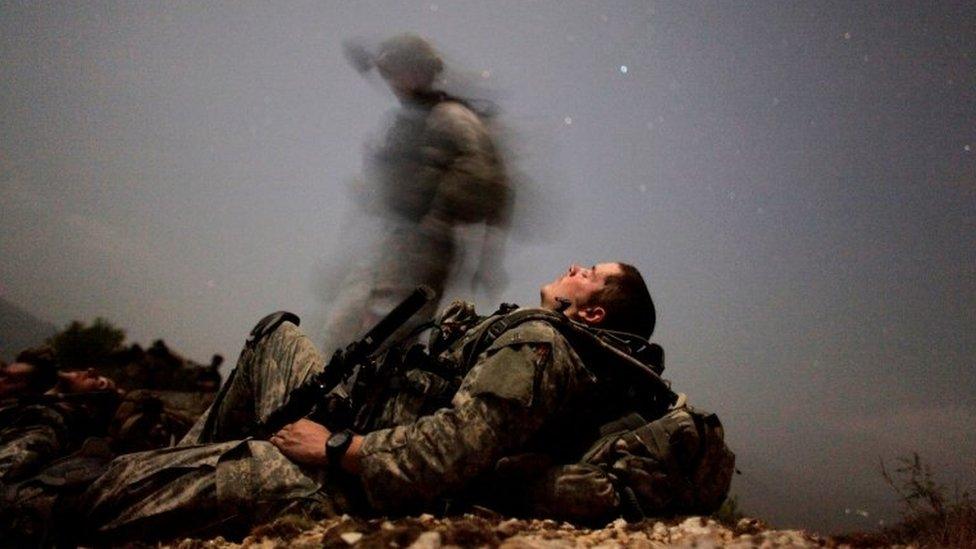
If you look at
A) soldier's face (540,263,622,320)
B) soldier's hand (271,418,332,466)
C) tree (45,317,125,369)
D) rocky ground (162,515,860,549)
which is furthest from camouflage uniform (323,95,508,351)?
tree (45,317,125,369)

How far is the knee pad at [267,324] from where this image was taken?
308 centimetres

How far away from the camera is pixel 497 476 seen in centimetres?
227

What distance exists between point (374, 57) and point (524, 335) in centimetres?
459

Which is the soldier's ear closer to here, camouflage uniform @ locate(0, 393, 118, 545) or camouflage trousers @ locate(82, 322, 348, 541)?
camouflage trousers @ locate(82, 322, 348, 541)

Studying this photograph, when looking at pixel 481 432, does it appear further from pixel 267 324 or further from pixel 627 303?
pixel 267 324

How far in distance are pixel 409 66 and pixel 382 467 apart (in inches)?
180

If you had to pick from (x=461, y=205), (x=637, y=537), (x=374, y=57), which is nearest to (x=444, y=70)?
(x=374, y=57)

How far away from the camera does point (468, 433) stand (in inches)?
83.5

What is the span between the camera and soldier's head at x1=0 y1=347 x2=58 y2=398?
425 centimetres

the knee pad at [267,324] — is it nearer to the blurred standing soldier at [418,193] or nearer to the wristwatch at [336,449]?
the wristwatch at [336,449]

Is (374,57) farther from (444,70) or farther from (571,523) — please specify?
(571,523)

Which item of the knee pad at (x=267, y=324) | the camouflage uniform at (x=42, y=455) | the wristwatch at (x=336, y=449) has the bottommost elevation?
the camouflage uniform at (x=42, y=455)

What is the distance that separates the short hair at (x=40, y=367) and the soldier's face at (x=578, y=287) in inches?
172

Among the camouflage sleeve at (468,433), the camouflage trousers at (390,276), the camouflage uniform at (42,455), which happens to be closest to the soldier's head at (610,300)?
the camouflage sleeve at (468,433)
